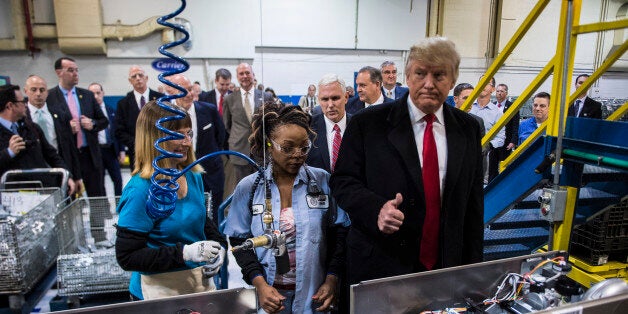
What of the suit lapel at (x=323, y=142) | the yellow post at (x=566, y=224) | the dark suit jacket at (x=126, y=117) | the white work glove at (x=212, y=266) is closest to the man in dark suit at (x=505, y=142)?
the suit lapel at (x=323, y=142)

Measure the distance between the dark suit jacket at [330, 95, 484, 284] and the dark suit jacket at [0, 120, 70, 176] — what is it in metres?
3.06

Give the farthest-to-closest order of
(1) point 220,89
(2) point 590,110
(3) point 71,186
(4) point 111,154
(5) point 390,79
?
(1) point 220,89 < (4) point 111,154 < (2) point 590,110 < (5) point 390,79 < (3) point 71,186

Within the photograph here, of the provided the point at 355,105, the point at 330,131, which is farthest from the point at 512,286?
the point at 355,105

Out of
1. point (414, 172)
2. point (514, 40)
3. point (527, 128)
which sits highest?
point (514, 40)

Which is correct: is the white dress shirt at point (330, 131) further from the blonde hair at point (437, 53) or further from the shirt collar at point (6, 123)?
the shirt collar at point (6, 123)

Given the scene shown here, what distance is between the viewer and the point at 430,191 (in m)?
1.45

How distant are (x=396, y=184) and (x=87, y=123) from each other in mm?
4005

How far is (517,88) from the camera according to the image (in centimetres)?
1058

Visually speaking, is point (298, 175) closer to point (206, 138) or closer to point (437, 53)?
point (437, 53)

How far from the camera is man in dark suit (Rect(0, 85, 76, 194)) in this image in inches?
125

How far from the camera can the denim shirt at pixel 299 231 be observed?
5.02 feet

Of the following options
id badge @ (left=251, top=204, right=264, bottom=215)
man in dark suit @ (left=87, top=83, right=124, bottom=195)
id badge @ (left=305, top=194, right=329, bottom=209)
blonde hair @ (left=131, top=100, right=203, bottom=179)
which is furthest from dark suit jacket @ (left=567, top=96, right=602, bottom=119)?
man in dark suit @ (left=87, top=83, right=124, bottom=195)

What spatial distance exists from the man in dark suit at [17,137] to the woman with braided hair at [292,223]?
2.49 m

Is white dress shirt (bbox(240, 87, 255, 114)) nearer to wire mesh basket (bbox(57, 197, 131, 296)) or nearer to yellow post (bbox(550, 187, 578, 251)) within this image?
wire mesh basket (bbox(57, 197, 131, 296))
